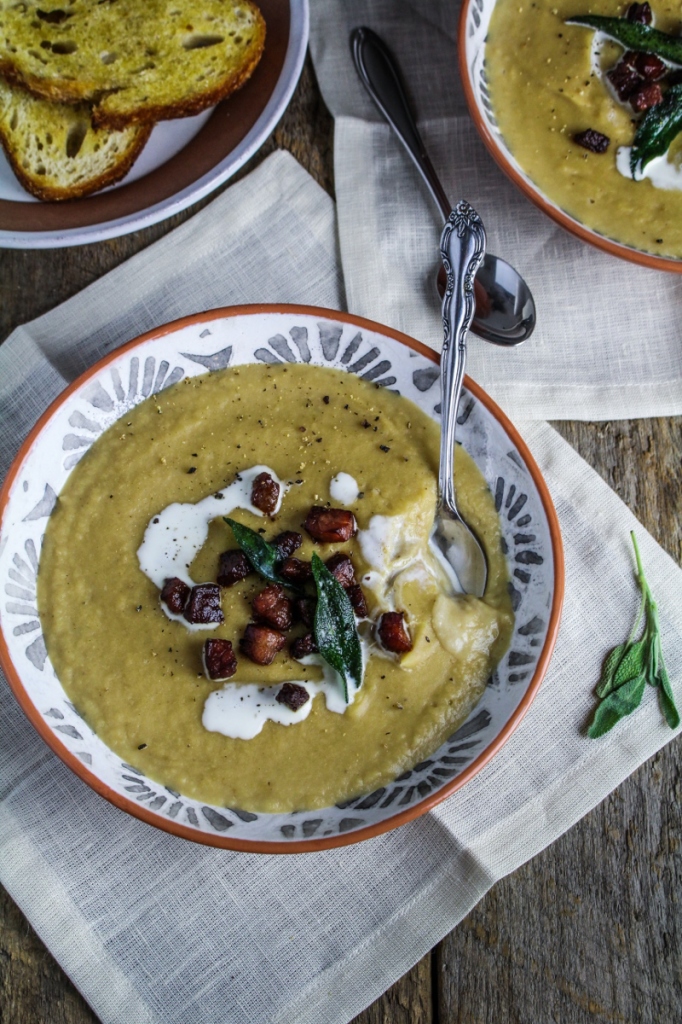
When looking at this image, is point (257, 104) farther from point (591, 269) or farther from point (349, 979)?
point (349, 979)

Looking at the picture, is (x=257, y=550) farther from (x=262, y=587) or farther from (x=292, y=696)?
(x=292, y=696)

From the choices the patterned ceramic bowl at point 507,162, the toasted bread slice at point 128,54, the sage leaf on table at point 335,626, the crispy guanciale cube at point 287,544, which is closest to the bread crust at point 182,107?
the toasted bread slice at point 128,54

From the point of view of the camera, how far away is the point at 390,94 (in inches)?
134

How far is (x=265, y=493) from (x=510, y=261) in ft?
4.15

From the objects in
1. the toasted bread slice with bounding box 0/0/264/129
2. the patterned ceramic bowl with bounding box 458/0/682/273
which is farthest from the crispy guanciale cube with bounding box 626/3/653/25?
the toasted bread slice with bounding box 0/0/264/129

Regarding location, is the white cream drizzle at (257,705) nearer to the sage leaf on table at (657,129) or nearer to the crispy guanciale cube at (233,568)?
the crispy guanciale cube at (233,568)

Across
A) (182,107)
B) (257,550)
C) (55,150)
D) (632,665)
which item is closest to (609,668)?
(632,665)

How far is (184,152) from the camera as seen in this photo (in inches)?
128

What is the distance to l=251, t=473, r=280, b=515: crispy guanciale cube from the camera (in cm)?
287

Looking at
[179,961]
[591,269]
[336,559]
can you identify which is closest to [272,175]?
[591,269]

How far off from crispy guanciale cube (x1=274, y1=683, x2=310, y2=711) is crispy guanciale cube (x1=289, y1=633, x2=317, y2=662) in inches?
3.4

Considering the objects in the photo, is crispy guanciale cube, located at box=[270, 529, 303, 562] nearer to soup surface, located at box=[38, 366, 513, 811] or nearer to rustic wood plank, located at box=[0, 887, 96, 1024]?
soup surface, located at box=[38, 366, 513, 811]

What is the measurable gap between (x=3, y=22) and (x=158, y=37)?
0.50m

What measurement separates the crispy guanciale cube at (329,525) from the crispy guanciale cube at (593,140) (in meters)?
1.51
